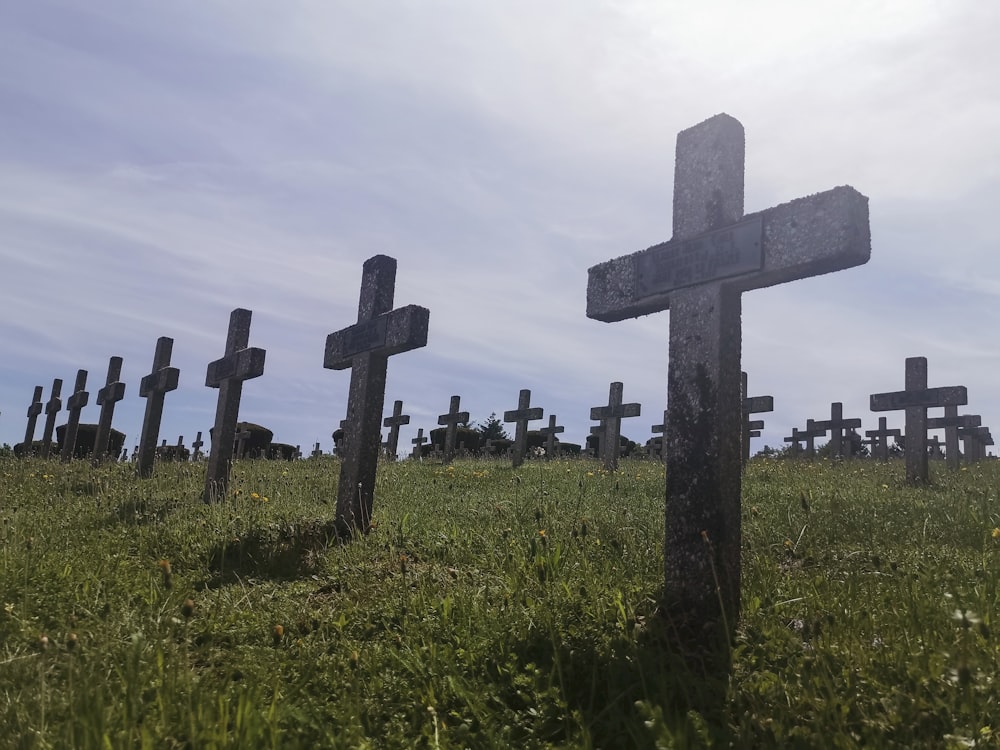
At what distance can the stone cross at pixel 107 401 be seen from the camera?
50.4 feet

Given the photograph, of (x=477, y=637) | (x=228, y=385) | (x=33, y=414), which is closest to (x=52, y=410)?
(x=33, y=414)

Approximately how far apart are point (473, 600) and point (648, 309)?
2528 millimetres

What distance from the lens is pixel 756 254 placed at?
4.75 meters

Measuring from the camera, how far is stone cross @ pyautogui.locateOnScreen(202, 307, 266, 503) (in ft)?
33.2

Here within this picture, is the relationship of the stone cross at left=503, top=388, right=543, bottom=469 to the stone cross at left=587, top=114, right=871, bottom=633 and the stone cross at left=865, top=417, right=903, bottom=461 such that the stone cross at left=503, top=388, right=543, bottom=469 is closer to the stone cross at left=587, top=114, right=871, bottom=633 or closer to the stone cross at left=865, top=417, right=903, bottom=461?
the stone cross at left=865, top=417, right=903, bottom=461

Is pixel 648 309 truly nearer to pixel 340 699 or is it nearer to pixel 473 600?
pixel 473 600

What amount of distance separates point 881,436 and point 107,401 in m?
22.0

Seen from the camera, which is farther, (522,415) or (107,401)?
(522,415)

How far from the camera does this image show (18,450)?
25578mm

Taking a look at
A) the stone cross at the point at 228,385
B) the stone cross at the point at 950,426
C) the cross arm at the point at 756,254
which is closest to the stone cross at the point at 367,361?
the stone cross at the point at 228,385

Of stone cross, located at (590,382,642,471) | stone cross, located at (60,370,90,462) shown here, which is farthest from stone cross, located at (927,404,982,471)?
stone cross, located at (60,370,90,462)

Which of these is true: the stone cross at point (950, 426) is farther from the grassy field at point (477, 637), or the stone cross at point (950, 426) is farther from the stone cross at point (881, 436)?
the grassy field at point (477, 637)

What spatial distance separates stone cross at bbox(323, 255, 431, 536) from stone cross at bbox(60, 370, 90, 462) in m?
11.7

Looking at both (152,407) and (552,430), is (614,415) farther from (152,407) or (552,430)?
(152,407)
